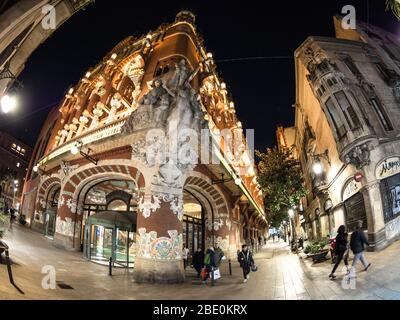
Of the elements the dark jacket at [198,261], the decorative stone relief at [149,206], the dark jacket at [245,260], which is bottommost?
the dark jacket at [198,261]

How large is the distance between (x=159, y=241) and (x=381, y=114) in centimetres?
914

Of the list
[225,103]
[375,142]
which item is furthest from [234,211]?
[375,142]

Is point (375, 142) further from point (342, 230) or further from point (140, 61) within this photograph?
point (140, 61)

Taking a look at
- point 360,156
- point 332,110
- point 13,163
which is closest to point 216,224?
point 332,110

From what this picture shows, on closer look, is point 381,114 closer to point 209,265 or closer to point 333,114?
point 333,114

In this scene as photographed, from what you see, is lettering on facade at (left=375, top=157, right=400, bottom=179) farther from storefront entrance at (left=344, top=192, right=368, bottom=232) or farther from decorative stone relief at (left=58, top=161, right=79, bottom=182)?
decorative stone relief at (left=58, top=161, right=79, bottom=182)

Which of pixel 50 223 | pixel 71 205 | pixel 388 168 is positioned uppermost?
pixel 388 168

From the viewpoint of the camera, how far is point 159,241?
9.81 m

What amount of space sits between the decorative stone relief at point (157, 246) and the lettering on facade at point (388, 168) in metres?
7.81

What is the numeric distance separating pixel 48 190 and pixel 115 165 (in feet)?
28.5

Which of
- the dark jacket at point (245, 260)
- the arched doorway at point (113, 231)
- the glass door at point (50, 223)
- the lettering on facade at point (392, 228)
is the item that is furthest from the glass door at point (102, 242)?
the lettering on facade at point (392, 228)

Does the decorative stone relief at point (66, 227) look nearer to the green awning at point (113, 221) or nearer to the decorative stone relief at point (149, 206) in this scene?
the green awning at point (113, 221)

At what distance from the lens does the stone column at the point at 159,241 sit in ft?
31.2

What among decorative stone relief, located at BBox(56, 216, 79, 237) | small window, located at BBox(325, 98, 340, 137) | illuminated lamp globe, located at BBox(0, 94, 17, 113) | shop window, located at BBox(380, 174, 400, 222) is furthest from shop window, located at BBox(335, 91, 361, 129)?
decorative stone relief, located at BBox(56, 216, 79, 237)
